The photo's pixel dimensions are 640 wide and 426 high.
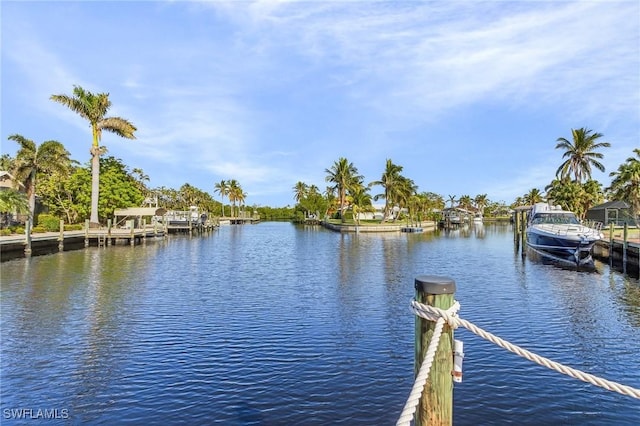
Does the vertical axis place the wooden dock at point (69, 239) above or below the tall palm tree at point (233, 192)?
below

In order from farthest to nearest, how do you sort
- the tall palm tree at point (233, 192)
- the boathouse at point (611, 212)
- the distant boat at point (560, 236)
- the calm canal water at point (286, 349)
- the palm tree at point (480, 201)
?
the palm tree at point (480, 201)
the tall palm tree at point (233, 192)
the boathouse at point (611, 212)
the distant boat at point (560, 236)
the calm canal water at point (286, 349)

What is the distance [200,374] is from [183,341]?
264cm

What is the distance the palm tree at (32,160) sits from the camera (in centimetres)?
4950

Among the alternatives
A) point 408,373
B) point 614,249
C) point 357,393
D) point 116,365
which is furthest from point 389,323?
point 614,249

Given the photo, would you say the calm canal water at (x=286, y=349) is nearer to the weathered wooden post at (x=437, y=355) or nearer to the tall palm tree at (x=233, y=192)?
the weathered wooden post at (x=437, y=355)

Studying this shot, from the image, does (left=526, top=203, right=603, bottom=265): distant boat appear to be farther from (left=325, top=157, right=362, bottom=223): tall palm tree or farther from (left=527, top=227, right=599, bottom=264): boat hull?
(left=325, top=157, right=362, bottom=223): tall palm tree

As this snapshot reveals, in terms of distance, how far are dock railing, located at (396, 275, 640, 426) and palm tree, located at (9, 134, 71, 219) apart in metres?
55.2

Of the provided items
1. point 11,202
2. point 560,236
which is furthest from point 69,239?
point 560,236

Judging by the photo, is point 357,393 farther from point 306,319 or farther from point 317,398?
point 306,319

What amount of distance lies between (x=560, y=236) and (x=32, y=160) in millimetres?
53102

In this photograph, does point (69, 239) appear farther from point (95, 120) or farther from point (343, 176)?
point (343, 176)

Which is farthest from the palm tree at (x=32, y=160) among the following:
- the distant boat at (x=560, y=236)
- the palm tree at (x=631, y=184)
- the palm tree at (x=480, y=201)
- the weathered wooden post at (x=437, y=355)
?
the palm tree at (x=480, y=201)

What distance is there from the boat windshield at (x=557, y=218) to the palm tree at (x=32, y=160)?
5098 cm

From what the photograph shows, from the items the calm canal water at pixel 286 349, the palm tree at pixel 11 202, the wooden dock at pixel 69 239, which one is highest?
the palm tree at pixel 11 202
